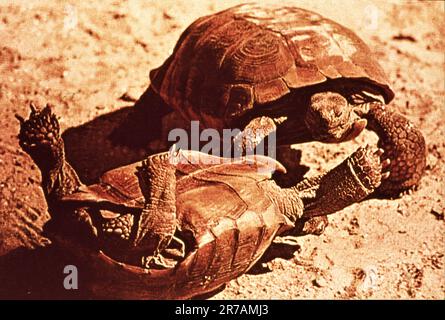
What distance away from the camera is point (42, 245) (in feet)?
12.3

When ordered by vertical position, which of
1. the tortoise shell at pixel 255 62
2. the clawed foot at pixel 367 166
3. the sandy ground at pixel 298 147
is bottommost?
the sandy ground at pixel 298 147

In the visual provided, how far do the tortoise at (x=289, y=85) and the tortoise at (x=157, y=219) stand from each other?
0.63 metres

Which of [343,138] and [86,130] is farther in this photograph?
[86,130]

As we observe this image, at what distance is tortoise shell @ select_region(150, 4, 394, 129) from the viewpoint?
161 inches

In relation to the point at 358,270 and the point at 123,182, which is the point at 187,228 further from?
the point at 358,270

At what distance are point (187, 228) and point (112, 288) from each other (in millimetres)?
449

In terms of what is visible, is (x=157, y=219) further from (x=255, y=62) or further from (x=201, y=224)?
(x=255, y=62)

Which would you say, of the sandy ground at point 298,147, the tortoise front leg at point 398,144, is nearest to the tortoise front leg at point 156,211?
the sandy ground at point 298,147

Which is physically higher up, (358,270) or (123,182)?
(123,182)

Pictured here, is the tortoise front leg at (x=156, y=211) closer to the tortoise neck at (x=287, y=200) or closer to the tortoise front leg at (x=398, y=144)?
the tortoise neck at (x=287, y=200)

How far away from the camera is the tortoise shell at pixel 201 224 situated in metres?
3.14

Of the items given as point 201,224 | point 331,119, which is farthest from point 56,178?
point 331,119
